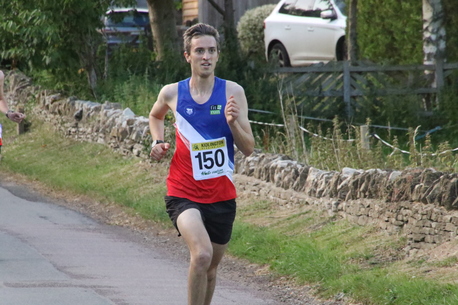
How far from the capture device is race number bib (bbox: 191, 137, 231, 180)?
19.7 feet

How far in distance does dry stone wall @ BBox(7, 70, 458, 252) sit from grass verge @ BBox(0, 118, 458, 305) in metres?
0.14

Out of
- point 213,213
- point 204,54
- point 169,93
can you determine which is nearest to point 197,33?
point 204,54

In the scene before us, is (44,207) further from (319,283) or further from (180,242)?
(319,283)

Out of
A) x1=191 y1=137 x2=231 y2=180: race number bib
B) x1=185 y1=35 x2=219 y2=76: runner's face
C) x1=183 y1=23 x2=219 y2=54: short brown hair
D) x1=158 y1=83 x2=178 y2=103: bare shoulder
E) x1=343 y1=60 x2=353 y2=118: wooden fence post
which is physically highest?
x1=183 y1=23 x2=219 y2=54: short brown hair

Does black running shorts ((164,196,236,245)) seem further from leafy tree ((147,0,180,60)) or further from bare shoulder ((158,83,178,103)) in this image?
leafy tree ((147,0,180,60))

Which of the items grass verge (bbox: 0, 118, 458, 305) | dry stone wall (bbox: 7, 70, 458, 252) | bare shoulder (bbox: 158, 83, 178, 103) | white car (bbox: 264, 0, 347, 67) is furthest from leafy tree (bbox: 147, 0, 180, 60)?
bare shoulder (bbox: 158, 83, 178, 103)

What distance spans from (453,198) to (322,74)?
11.8 metres

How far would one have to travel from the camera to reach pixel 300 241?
941cm

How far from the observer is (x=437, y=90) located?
63.3 feet

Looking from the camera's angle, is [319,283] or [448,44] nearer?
[319,283]

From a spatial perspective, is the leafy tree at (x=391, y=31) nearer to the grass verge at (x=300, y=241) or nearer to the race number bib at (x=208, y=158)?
the grass verge at (x=300, y=241)

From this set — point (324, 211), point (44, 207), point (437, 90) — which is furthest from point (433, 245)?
point (437, 90)

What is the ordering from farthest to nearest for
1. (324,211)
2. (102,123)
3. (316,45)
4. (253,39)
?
(253,39), (316,45), (102,123), (324,211)

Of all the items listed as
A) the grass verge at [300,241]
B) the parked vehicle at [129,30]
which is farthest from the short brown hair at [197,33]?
the parked vehicle at [129,30]
